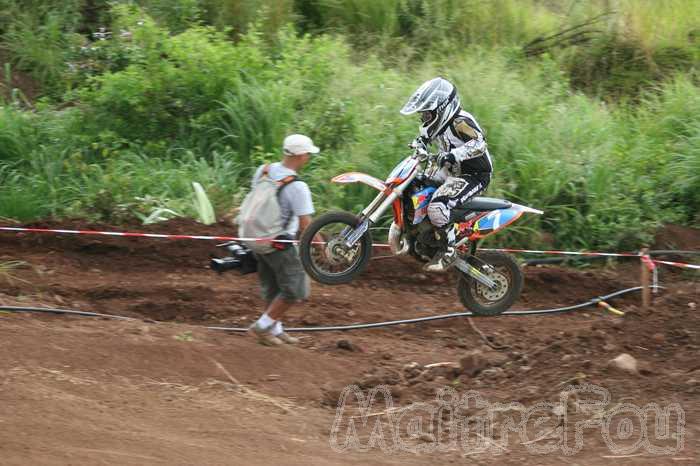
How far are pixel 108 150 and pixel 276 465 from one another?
7.47 meters

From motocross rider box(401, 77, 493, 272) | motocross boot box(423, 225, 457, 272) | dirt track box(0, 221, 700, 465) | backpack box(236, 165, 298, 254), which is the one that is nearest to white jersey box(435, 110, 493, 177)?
motocross rider box(401, 77, 493, 272)

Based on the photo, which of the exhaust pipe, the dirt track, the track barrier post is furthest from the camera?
the track barrier post

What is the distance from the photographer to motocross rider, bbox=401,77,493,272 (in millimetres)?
8117

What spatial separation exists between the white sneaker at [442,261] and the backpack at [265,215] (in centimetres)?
151

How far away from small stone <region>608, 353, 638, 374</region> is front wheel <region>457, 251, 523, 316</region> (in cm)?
172

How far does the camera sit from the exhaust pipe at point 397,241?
8.41 m

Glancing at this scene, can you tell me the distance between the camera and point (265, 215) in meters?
7.62

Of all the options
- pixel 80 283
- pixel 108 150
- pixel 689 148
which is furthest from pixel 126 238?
pixel 689 148

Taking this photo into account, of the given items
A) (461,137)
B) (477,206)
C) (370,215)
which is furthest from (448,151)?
(370,215)

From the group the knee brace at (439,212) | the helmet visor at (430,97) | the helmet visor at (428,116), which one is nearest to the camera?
the helmet visor at (430,97)

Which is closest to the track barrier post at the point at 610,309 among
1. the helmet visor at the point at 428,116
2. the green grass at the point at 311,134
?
the green grass at the point at 311,134

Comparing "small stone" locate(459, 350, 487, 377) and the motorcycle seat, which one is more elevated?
the motorcycle seat

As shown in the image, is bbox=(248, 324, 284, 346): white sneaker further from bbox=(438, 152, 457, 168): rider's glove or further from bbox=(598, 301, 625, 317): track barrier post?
bbox=(598, 301, 625, 317): track barrier post

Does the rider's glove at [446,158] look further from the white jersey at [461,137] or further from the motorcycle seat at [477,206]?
the motorcycle seat at [477,206]
